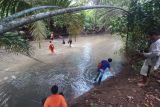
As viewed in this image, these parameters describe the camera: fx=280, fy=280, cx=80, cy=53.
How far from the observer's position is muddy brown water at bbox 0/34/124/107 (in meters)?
9.58

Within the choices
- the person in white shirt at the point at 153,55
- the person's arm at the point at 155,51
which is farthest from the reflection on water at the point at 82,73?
the person's arm at the point at 155,51

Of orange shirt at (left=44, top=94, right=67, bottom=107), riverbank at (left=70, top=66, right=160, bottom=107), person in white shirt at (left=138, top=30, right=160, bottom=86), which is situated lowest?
riverbank at (left=70, top=66, right=160, bottom=107)

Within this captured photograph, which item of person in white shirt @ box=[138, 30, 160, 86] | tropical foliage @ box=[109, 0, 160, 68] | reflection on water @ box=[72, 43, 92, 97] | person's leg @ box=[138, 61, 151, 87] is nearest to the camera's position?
person in white shirt @ box=[138, 30, 160, 86]

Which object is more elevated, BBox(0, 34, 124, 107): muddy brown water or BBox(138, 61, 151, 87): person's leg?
BBox(138, 61, 151, 87): person's leg

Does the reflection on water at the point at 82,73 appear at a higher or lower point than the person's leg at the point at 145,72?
lower

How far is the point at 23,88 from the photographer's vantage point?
409 inches

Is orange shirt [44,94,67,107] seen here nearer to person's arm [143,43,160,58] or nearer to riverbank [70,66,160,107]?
riverbank [70,66,160,107]

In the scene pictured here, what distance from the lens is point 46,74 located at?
12.3m

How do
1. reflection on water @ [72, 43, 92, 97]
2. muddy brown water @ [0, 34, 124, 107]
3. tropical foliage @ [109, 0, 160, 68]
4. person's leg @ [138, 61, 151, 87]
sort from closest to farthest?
person's leg @ [138, 61, 151, 87] < muddy brown water @ [0, 34, 124, 107] < reflection on water @ [72, 43, 92, 97] < tropical foliage @ [109, 0, 160, 68]

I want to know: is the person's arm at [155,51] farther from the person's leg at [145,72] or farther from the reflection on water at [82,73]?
the reflection on water at [82,73]

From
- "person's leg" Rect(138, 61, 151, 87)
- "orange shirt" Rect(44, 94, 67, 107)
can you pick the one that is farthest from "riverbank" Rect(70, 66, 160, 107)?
"orange shirt" Rect(44, 94, 67, 107)

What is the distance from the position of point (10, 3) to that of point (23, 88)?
253 inches

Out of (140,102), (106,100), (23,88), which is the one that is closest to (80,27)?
(106,100)

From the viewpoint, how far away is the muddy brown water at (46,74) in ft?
31.4
